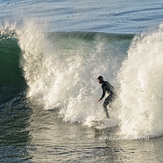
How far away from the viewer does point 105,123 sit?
14477mm

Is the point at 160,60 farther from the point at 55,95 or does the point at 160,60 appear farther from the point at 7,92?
the point at 7,92

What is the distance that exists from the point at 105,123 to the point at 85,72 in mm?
4300

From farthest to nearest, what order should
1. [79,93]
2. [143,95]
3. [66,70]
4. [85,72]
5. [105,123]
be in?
[66,70]
[85,72]
[79,93]
[105,123]
[143,95]

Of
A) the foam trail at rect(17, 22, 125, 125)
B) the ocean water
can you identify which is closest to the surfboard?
the ocean water

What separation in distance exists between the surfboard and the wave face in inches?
7.0

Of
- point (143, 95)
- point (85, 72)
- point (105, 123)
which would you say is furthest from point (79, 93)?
point (143, 95)

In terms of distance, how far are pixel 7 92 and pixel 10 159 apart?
897 centimetres

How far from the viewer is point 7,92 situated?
2016 centimetres

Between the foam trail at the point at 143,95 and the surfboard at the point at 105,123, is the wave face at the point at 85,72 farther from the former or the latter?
the surfboard at the point at 105,123

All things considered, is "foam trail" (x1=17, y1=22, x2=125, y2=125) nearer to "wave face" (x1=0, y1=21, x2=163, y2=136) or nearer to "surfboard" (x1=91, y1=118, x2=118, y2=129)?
"wave face" (x1=0, y1=21, x2=163, y2=136)

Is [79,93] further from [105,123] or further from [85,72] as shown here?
[105,123]

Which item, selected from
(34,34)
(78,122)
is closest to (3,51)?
(34,34)

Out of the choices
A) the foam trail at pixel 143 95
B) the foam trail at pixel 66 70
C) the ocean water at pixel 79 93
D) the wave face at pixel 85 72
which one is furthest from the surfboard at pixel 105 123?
the foam trail at pixel 66 70

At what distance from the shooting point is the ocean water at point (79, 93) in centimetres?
1209
